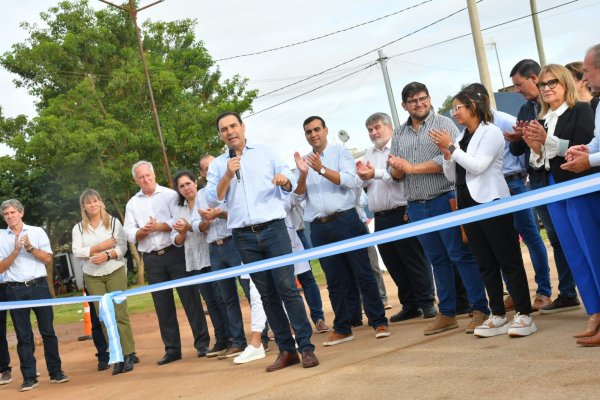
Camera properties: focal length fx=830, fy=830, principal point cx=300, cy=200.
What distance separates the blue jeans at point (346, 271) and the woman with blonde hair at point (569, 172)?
2354 millimetres

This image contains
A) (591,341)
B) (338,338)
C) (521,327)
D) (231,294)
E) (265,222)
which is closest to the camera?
(591,341)

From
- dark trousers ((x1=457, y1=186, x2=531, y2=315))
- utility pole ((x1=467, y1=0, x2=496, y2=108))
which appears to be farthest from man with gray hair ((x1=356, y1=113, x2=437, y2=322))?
utility pole ((x1=467, y1=0, x2=496, y2=108))

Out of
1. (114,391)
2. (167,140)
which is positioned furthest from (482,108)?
(167,140)

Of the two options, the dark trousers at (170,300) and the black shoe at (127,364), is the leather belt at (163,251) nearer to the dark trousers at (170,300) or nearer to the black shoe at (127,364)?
the dark trousers at (170,300)

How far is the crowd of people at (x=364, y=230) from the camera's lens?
20.3 ft

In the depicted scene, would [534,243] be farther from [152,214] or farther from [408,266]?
[152,214]

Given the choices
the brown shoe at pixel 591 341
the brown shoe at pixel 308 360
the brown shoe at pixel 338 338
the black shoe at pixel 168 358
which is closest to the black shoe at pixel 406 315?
the brown shoe at pixel 338 338

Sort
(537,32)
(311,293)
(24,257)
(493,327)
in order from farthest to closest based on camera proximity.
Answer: (537,32) < (311,293) < (24,257) < (493,327)

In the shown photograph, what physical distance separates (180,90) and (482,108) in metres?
30.8

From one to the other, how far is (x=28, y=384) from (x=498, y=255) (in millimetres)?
5511

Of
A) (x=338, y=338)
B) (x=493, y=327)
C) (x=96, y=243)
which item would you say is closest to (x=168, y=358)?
(x=96, y=243)

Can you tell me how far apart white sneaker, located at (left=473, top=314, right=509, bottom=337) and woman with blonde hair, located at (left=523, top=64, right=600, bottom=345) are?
2.93ft

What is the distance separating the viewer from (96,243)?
9.51 metres

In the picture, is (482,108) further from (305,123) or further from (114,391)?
(114,391)
